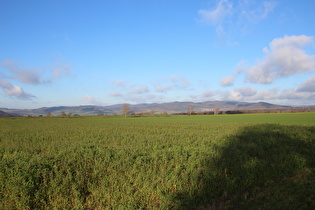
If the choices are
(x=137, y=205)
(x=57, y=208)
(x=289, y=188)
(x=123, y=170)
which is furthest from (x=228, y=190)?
(x=57, y=208)

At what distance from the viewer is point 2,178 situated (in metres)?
7.03

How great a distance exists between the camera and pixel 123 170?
26.5 ft

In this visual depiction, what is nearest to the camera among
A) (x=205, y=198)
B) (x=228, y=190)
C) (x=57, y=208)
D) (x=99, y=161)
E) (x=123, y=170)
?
(x=57, y=208)

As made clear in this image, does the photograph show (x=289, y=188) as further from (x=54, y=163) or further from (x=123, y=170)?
(x=54, y=163)

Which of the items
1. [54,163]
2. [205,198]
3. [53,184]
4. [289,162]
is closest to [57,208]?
[53,184]

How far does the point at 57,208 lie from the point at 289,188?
8136mm

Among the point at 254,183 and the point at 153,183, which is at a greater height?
the point at 153,183

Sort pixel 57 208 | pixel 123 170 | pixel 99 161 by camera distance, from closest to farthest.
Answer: pixel 57 208 → pixel 123 170 → pixel 99 161

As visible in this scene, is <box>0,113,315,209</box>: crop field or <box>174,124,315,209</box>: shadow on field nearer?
<box>174,124,315,209</box>: shadow on field

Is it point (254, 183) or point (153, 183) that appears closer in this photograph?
point (153, 183)

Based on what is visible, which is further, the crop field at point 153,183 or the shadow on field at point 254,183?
the crop field at point 153,183

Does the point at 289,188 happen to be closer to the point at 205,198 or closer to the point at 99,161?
the point at 205,198

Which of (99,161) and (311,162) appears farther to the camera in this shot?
(311,162)

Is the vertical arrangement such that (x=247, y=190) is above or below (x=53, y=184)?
below
